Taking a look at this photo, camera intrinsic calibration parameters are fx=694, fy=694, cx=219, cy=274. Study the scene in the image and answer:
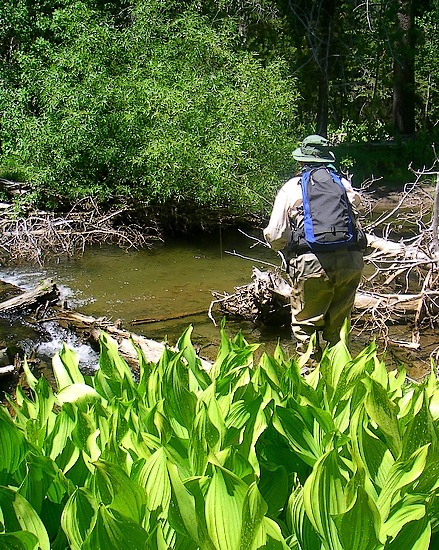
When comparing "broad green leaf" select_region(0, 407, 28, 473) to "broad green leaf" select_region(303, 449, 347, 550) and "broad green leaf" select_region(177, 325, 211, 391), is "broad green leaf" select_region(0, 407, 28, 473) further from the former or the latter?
"broad green leaf" select_region(303, 449, 347, 550)

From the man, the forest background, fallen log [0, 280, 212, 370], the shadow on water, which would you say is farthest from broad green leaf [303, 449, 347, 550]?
the forest background

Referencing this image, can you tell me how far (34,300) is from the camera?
8695mm

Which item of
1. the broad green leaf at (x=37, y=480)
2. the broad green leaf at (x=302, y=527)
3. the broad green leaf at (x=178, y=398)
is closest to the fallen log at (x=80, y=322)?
the broad green leaf at (x=178, y=398)

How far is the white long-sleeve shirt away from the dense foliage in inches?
118

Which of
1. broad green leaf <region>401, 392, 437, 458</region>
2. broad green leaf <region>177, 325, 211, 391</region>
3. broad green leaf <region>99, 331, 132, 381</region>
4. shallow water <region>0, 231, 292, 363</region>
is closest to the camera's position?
broad green leaf <region>401, 392, 437, 458</region>

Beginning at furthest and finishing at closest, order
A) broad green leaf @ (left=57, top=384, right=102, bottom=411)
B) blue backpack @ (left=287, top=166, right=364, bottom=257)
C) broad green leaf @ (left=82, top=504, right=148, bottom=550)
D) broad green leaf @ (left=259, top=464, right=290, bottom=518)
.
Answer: blue backpack @ (left=287, top=166, right=364, bottom=257) < broad green leaf @ (left=57, top=384, right=102, bottom=411) < broad green leaf @ (left=259, top=464, right=290, bottom=518) < broad green leaf @ (left=82, top=504, right=148, bottom=550)

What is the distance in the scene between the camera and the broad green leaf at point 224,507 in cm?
173

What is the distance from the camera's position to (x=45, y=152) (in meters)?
13.8

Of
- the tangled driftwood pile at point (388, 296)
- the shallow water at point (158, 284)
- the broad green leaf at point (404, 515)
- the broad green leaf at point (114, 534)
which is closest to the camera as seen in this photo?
the broad green leaf at point (114, 534)

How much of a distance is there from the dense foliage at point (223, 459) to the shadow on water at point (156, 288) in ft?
14.3

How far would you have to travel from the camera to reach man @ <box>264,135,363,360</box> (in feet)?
18.8

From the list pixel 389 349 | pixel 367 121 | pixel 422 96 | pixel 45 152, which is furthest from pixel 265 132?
pixel 422 96

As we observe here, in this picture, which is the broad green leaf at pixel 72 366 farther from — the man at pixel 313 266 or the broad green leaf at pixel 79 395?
the man at pixel 313 266

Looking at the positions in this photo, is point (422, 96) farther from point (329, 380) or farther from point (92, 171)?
point (329, 380)
